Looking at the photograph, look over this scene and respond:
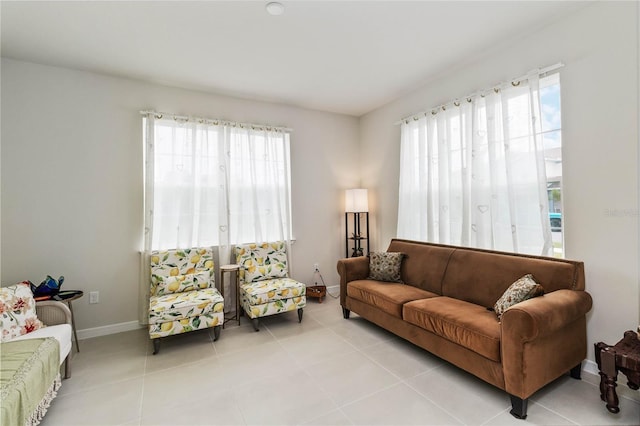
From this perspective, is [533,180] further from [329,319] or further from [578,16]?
[329,319]

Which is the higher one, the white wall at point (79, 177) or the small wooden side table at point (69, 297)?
the white wall at point (79, 177)

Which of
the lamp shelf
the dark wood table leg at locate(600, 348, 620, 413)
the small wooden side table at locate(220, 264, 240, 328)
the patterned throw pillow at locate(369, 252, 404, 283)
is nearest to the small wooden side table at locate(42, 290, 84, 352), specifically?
the small wooden side table at locate(220, 264, 240, 328)

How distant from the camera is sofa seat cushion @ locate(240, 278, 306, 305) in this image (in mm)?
3115

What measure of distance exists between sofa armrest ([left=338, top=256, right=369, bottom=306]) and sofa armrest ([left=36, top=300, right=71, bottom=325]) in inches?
99.9

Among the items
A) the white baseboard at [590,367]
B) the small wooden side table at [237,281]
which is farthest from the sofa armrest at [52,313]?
the white baseboard at [590,367]

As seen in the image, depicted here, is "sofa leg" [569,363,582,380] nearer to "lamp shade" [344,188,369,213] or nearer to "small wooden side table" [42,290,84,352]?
"lamp shade" [344,188,369,213]

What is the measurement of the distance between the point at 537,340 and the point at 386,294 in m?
1.23

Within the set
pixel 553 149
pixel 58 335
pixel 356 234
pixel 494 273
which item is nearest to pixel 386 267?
pixel 494 273

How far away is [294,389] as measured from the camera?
2.11 metres

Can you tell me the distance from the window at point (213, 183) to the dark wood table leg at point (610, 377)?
3.17m

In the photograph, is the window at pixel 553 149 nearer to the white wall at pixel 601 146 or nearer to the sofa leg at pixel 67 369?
the white wall at pixel 601 146

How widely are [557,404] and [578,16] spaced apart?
2.82 meters

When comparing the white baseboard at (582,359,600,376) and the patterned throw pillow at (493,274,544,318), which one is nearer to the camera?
the patterned throw pillow at (493,274,544,318)

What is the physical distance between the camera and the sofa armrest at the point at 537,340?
172 centimetres
